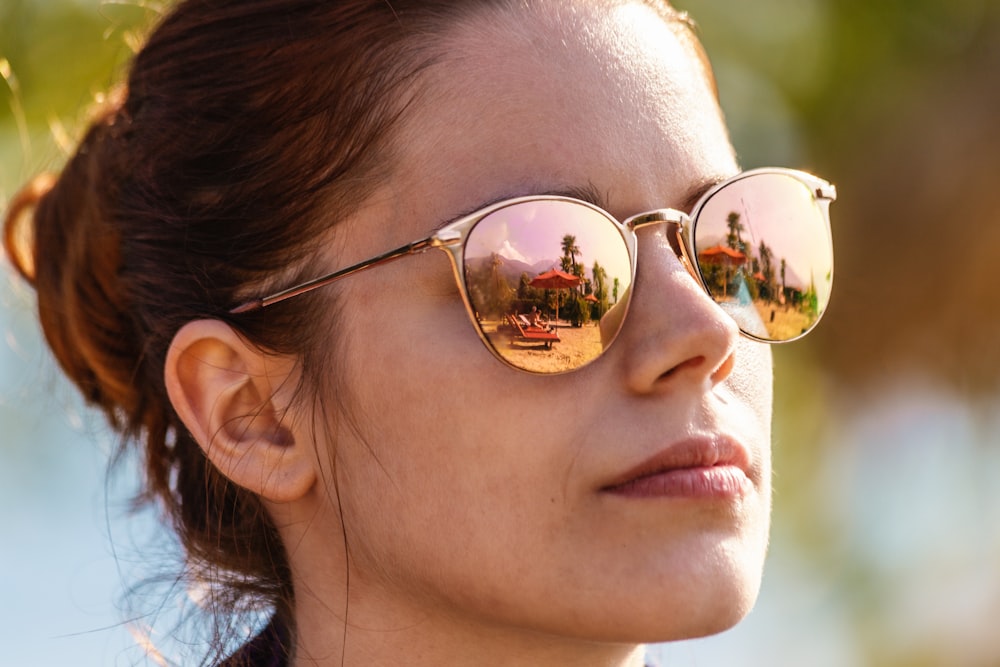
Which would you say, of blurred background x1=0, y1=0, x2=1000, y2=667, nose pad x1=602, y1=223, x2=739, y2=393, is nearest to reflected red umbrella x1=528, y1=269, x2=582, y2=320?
nose pad x1=602, y1=223, x2=739, y2=393

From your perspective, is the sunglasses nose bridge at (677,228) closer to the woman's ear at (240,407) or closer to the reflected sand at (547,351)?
the reflected sand at (547,351)

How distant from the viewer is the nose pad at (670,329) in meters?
1.94

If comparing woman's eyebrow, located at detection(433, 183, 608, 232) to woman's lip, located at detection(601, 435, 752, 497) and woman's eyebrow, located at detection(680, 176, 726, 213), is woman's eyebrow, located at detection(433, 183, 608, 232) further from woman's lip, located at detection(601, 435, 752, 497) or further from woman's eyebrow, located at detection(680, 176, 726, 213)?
woman's lip, located at detection(601, 435, 752, 497)

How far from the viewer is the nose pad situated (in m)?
1.94

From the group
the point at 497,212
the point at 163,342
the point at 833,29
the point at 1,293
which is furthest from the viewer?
the point at 833,29

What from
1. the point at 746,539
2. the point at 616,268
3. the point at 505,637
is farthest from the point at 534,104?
the point at 505,637

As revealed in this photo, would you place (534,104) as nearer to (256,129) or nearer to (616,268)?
(616,268)

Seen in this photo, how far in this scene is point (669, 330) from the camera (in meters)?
1.97

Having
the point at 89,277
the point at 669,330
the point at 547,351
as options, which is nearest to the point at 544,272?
the point at 547,351

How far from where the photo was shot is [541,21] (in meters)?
2.17

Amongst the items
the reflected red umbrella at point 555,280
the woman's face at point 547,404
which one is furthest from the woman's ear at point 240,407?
the reflected red umbrella at point 555,280

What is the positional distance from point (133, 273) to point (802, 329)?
4.97 ft

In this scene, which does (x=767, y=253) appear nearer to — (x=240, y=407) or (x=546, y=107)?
(x=546, y=107)

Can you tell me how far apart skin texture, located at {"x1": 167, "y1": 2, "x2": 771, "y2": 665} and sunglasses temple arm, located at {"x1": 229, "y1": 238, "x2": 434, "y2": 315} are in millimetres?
29
